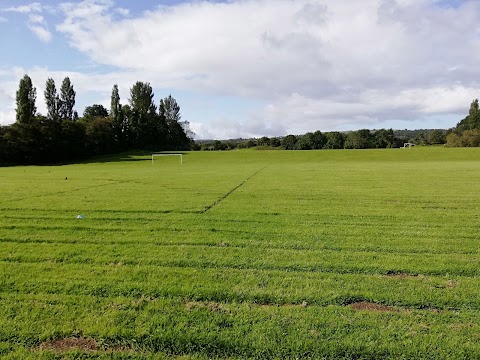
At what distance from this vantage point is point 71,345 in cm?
424

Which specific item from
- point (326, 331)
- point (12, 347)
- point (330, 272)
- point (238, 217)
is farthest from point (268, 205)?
point (12, 347)

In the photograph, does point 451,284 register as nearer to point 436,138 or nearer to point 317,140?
point 317,140

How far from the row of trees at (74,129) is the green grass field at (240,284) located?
5863 centimetres

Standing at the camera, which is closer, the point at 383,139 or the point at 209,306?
the point at 209,306

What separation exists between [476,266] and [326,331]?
4144 mm

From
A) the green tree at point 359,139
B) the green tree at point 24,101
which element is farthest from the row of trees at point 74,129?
the green tree at point 359,139

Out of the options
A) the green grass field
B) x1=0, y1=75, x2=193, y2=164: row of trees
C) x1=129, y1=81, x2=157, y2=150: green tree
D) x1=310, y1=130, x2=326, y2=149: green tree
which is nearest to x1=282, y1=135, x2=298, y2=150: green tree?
x1=310, y1=130, x2=326, y2=149: green tree

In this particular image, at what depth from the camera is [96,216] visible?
11844 millimetres

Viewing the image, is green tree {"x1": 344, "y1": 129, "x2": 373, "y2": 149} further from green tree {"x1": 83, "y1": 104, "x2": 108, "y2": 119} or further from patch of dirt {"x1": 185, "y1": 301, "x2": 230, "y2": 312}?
patch of dirt {"x1": 185, "y1": 301, "x2": 230, "y2": 312}

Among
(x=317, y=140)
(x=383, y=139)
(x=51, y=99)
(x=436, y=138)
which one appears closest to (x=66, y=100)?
(x=51, y=99)

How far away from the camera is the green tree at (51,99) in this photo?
79.9 meters

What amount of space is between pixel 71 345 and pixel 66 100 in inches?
3557

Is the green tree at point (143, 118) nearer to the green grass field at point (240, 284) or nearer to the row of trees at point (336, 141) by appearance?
the row of trees at point (336, 141)

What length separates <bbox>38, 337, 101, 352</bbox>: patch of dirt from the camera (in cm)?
417
